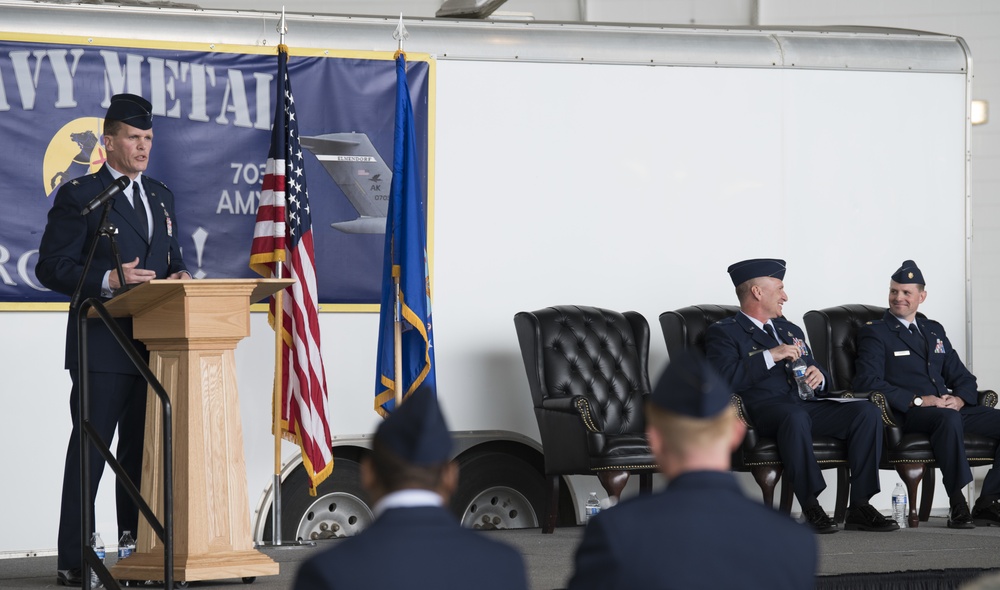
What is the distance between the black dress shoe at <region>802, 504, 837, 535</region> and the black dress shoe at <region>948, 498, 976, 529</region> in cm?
66

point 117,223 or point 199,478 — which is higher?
point 117,223

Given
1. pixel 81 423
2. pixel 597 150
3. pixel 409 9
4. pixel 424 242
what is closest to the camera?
pixel 81 423

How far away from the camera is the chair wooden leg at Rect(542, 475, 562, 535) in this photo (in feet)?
18.5

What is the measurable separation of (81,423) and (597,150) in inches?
135

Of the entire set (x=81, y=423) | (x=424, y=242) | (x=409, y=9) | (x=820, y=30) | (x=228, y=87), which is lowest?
(x=81, y=423)

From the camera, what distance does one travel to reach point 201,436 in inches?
147

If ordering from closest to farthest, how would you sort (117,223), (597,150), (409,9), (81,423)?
(81,423)
(117,223)
(597,150)
(409,9)

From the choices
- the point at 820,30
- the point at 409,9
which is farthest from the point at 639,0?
the point at 820,30

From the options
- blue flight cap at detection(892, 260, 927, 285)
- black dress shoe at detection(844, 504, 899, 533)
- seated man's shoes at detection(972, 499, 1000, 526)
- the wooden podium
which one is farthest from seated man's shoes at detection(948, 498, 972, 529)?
the wooden podium

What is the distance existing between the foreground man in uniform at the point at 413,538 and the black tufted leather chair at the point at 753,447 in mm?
4150

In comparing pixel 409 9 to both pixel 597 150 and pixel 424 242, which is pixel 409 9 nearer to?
pixel 597 150

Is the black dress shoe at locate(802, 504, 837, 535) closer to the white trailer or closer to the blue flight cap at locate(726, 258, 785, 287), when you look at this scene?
the white trailer

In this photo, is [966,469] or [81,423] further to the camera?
[966,469]

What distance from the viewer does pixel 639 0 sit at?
10.0 meters
